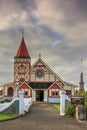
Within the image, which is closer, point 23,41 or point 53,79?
point 53,79

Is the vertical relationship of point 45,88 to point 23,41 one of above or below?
below

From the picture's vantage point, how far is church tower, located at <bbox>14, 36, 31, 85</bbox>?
61688mm

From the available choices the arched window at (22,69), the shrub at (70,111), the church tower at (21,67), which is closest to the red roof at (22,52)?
the church tower at (21,67)

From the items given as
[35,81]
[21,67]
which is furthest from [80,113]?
[21,67]

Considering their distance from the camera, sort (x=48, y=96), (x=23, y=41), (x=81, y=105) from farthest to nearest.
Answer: (x=23, y=41), (x=48, y=96), (x=81, y=105)

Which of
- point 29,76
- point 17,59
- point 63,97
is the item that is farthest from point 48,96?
point 63,97

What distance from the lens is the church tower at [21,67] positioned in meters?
61.7

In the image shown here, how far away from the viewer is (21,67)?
62656mm

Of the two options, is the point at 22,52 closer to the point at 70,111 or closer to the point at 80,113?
the point at 70,111

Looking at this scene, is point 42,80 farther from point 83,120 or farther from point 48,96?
point 83,120

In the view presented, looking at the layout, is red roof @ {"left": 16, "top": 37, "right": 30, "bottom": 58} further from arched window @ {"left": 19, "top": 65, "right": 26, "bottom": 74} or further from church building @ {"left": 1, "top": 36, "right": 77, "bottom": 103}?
arched window @ {"left": 19, "top": 65, "right": 26, "bottom": 74}

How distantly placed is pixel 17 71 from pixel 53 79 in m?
7.51

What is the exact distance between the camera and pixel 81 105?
2352 cm

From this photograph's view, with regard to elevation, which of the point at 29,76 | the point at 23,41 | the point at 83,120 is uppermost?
the point at 23,41
